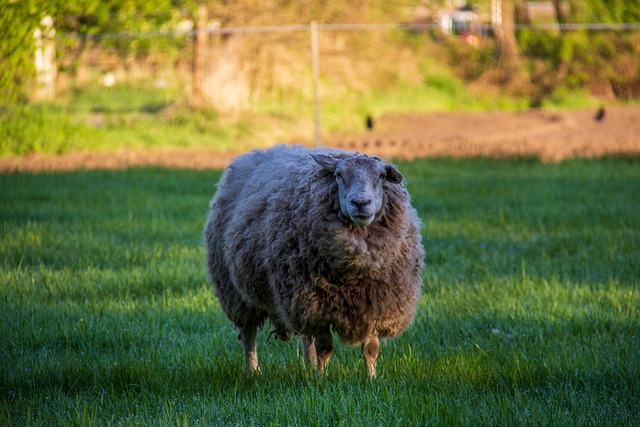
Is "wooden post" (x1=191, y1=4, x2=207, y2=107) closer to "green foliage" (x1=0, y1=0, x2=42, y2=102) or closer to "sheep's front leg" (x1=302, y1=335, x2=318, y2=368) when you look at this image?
"green foliage" (x1=0, y1=0, x2=42, y2=102)

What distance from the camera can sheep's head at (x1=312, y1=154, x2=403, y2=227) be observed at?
182 inches

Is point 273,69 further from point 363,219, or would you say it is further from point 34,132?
point 363,219

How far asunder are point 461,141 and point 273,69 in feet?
18.1

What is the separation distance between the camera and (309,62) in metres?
20.7

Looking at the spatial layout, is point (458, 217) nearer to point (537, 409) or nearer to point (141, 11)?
point (537, 409)

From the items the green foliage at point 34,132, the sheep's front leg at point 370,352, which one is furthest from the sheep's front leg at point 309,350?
the green foliage at point 34,132

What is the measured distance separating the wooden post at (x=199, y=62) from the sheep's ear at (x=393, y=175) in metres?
13.6

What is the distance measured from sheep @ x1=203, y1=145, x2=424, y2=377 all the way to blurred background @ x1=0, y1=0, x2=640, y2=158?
337 inches

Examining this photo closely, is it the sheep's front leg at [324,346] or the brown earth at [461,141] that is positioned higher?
the brown earth at [461,141]

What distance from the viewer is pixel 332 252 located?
4859 millimetres

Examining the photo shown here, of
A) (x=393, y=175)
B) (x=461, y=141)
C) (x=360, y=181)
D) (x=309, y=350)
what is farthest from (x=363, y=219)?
(x=461, y=141)

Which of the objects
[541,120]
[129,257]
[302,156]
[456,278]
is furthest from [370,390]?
[541,120]

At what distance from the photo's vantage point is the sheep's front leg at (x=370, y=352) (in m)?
5.10

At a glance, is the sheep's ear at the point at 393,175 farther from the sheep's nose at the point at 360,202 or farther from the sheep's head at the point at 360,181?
the sheep's nose at the point at 360,202
